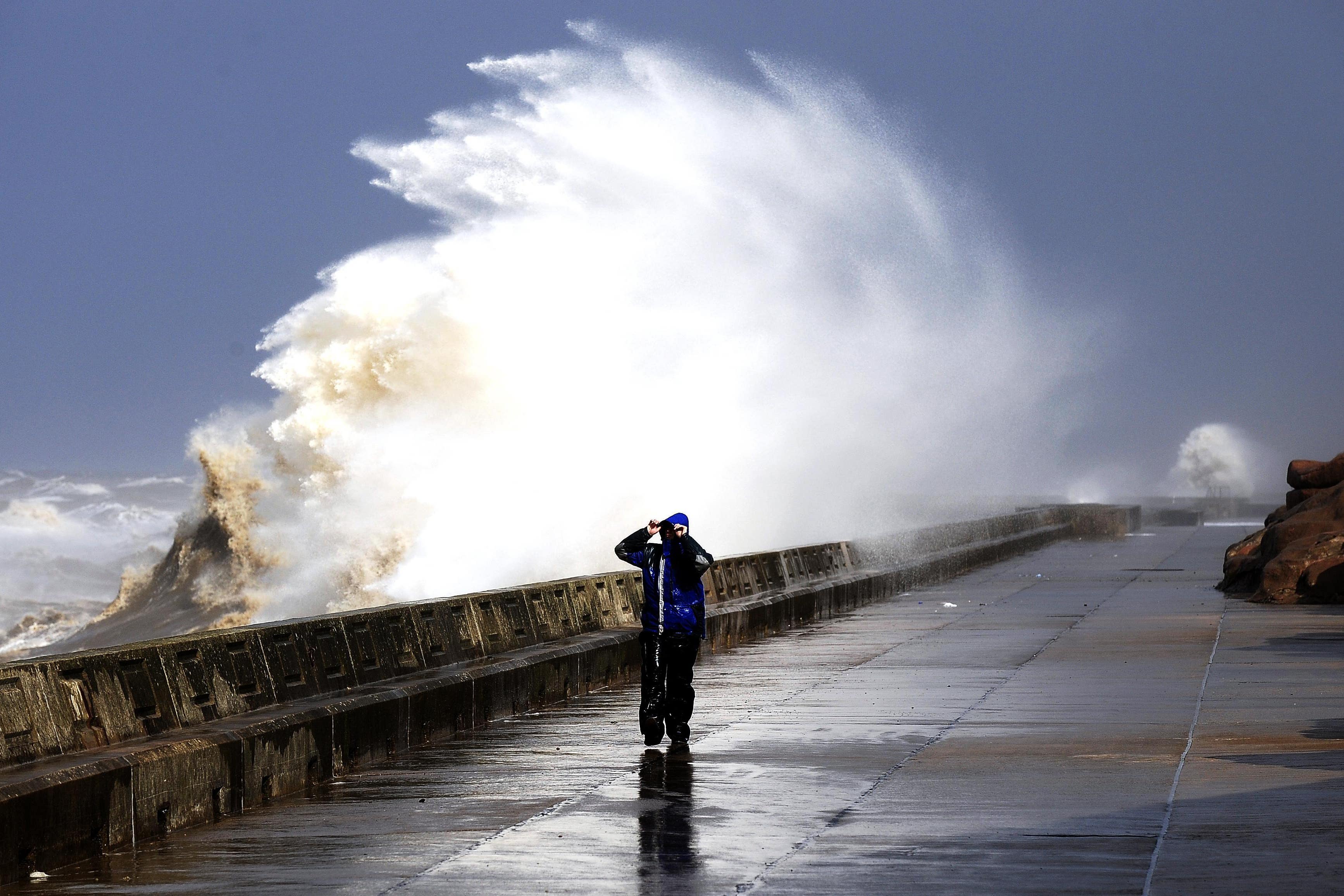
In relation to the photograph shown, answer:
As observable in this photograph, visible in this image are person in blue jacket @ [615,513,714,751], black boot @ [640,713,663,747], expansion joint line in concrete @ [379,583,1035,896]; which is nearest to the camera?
expansion joint line in concrete @ [379,583,1035,896]

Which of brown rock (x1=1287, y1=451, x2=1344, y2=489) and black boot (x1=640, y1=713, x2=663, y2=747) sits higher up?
brown rock (x1=1287, y1=451, x2=1344, y2=489)

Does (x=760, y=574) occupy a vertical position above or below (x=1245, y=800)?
above

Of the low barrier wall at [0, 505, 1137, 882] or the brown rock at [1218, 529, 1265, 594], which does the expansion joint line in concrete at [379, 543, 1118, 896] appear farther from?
the brown rock at [1218, 529, 1265, 594]

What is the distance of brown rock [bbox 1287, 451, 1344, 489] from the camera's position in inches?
1165

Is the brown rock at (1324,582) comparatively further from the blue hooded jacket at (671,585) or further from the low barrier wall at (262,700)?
the blue hooded jacket at (671,585)

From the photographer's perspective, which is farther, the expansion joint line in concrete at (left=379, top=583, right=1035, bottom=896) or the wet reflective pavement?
the expansion joint line in concrete at (left=379, top=583, right=1035, bottom=896)

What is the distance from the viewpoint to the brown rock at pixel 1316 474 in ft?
97.1

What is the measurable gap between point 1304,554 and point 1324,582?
0.94 m

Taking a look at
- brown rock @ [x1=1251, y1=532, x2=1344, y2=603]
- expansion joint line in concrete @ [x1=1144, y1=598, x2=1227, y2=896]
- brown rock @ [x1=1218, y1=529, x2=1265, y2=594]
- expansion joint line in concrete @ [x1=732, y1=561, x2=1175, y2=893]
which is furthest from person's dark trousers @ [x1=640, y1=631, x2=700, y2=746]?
brown rock @ [x1=1218, y1=529, x2=1265, y2=594]

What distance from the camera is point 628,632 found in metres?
17.0

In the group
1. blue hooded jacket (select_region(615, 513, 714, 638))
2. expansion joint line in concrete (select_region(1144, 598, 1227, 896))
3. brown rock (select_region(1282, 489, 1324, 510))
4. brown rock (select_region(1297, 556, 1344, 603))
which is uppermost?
brown rock (select_region(1282, 489, 1324, 510))

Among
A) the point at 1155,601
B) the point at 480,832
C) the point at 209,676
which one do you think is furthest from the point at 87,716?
the point at 1155,601

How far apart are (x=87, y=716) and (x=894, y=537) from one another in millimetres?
25259

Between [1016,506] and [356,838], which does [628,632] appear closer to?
[356,838]
